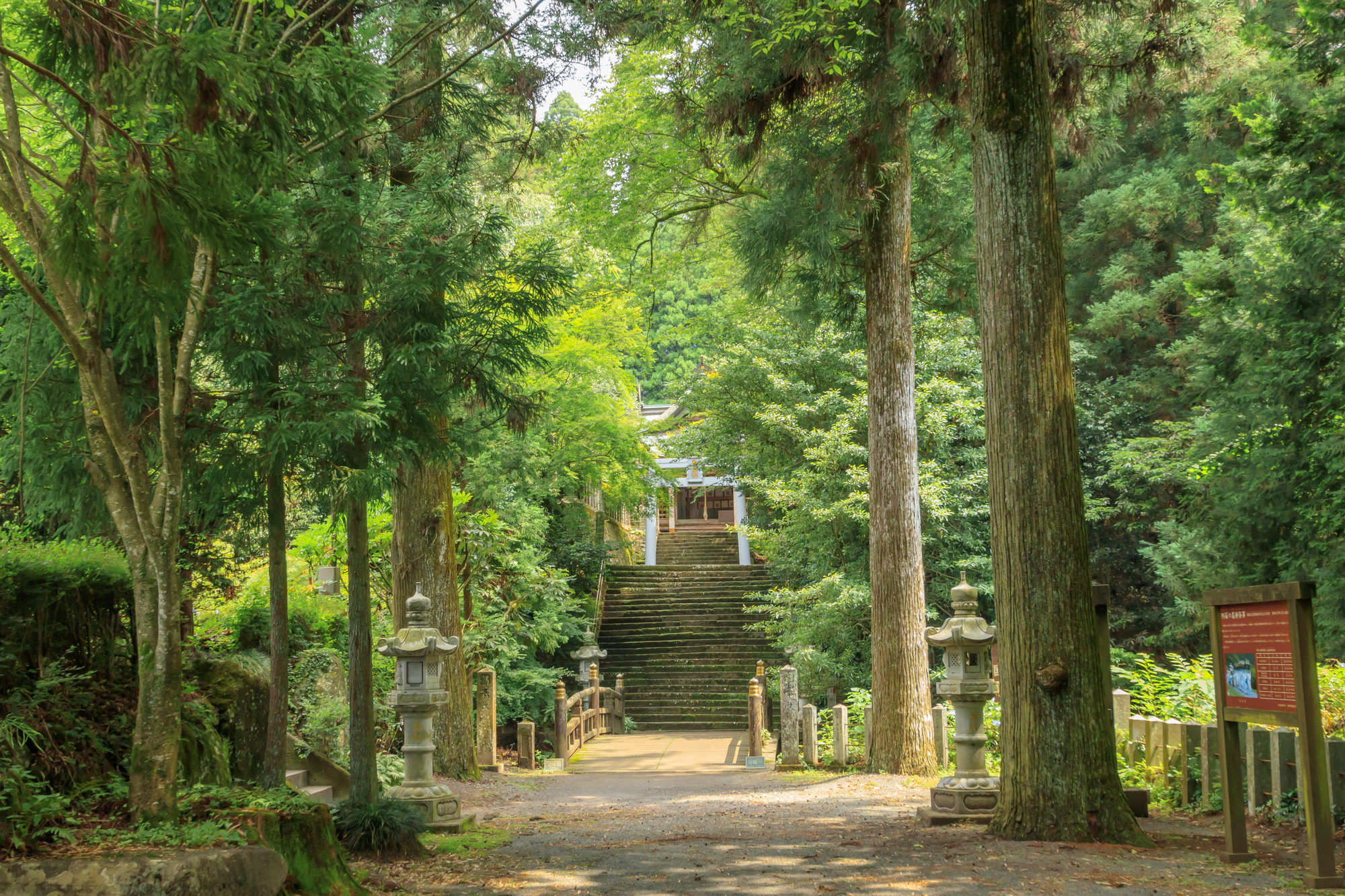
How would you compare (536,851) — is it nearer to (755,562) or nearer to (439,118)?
(439,118)

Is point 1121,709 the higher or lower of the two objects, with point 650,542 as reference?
lower

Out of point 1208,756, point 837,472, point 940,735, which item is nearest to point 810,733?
point 940,735

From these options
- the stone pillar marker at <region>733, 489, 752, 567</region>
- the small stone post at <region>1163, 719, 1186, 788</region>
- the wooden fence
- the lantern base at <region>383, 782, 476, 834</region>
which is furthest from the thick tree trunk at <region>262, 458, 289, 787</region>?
the stone pillar marker at <region>733, 489, 752, 567</region>

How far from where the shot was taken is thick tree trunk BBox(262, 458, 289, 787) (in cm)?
580

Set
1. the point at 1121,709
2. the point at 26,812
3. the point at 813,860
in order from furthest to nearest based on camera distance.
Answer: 1. the point at 1121,709
2. the point at 813,860
3. the point at 26,812

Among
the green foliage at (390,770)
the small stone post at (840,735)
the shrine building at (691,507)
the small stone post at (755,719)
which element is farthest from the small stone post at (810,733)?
the shrine building at (691,507)

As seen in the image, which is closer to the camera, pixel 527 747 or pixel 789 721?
pixel 789 721

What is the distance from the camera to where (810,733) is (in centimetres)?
1182

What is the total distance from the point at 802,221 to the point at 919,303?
7.09 m

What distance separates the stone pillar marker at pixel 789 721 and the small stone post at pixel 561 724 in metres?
3.48

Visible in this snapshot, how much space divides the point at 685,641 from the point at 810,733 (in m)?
9.95

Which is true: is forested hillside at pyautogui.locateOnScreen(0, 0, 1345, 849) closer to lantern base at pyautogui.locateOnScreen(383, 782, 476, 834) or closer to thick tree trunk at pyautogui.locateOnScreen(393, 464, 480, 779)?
thick tree trunk at pyautogui.locateOnScreen(393, 464, 480, 779)

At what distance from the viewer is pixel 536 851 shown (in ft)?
20.7

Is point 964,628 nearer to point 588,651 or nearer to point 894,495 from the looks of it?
point 894,495
